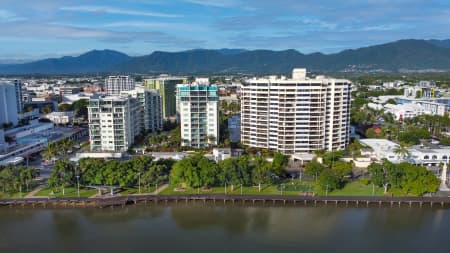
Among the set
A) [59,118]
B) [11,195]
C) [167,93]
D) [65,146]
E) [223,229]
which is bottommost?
[223,229]

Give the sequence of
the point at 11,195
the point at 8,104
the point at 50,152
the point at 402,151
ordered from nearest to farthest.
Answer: the point at 11,195 < the point at 402,151 < the point at 50,152 < the point at 8,104

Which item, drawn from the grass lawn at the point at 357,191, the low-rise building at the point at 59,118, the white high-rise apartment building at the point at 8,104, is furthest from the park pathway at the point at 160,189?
the low-rise building at the point at 59,118

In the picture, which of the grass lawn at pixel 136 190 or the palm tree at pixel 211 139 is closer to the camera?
the grass lawn at pixel 136 190

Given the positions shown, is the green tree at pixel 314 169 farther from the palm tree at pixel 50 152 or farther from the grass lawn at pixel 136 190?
the palm tree at pixel 50 152

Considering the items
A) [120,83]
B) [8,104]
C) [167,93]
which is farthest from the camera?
[120,83]

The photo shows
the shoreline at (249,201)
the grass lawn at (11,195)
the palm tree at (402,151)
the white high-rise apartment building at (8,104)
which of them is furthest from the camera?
the white high-rise apartment building at (8,104)

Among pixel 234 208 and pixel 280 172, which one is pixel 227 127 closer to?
pixel 280 172

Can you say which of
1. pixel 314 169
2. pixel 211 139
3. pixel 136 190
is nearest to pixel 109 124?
pixel 211 139

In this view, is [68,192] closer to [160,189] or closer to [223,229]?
[160,189]
